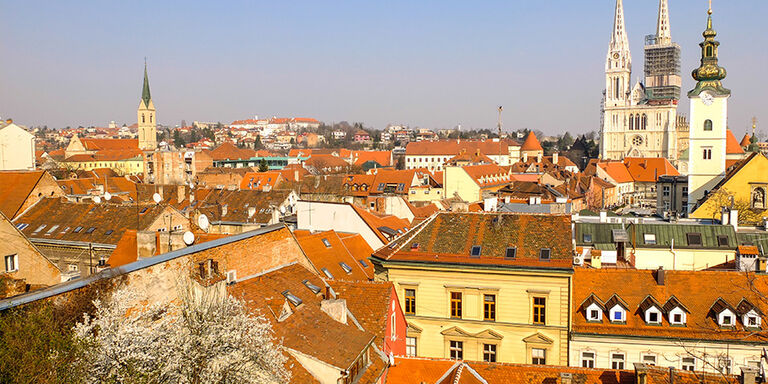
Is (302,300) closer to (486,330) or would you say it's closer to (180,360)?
(180,360)

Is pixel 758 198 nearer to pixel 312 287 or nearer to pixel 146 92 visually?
pixel 312 287

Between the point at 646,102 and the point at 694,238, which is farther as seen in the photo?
the point at 646,102

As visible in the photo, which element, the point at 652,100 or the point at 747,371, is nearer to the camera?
the point at 747,371

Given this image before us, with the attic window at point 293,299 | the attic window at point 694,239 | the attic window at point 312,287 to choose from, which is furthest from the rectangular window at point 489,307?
the attic window at point 694,239

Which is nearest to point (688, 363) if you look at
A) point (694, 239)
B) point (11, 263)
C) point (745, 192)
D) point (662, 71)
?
point (694, 239)

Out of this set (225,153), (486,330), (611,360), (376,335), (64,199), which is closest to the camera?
(376,335)

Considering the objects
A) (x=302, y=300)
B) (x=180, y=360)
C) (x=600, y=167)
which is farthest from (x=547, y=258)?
(x=600, y=167)
